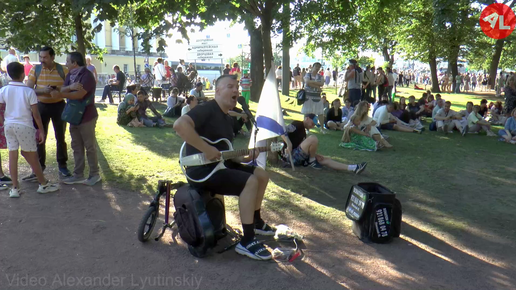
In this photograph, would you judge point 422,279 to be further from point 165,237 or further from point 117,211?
point 117,211

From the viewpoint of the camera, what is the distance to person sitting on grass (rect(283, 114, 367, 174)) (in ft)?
25.0

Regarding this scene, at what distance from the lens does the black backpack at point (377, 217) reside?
4.60 metres

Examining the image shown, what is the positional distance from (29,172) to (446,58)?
97.6ft

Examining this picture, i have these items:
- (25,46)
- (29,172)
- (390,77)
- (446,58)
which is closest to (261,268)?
(29,172)

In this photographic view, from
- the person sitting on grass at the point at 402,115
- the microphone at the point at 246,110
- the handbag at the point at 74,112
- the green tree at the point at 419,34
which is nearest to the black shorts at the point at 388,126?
the person sitting on grass at the point at 402,115

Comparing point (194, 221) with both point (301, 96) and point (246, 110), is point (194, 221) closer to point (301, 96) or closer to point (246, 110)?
point (246, 110)

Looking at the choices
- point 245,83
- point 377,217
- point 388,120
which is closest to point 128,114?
point 245,83

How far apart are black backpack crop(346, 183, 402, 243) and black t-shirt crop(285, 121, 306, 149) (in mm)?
3144

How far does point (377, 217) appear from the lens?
460 centimetres

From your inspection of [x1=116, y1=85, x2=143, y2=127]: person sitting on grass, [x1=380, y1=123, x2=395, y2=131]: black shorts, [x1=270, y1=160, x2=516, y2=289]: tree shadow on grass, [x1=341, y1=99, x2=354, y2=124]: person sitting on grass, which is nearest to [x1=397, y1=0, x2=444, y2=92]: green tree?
[x1=341, y1=99, x2=354, y2=124]: person sitting on grass

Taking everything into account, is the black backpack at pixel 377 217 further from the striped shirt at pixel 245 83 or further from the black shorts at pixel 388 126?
the striped shirt at pixel 245 83

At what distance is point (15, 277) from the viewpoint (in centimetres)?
372

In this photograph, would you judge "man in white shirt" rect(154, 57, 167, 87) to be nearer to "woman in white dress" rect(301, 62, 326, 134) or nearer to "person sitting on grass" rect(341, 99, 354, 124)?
"person sitting on grass" rect(341, 99, 354, 124)

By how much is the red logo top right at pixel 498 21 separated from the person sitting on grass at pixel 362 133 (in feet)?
35.4
